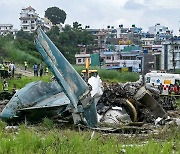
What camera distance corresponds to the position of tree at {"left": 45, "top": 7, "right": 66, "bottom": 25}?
327 feet

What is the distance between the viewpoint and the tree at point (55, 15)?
99.6 metres

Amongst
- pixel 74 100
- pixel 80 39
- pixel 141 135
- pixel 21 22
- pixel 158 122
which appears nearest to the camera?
pixel 141 135

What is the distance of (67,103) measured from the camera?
34.3ft

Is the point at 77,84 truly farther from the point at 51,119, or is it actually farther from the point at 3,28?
the point at 3,28

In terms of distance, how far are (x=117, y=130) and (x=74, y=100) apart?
1.13m

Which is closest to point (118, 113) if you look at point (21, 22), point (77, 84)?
point (77, 84)

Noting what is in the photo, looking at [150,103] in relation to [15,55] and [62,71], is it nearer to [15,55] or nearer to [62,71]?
[62,71]

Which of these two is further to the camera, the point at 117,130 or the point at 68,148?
the point at 117,130

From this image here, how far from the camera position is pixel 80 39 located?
75.4 m

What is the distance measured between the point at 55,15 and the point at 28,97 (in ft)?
300

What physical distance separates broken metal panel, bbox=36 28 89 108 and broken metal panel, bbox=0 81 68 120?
1236 millimetres

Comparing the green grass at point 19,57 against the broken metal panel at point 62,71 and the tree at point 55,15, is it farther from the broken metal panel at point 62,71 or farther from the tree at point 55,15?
the tree at point 55,15

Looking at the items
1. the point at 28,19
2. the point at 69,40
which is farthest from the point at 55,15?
the point at 69,40

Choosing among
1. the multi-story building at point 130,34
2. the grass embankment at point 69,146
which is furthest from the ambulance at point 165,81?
the multi-story building at point 130,34
